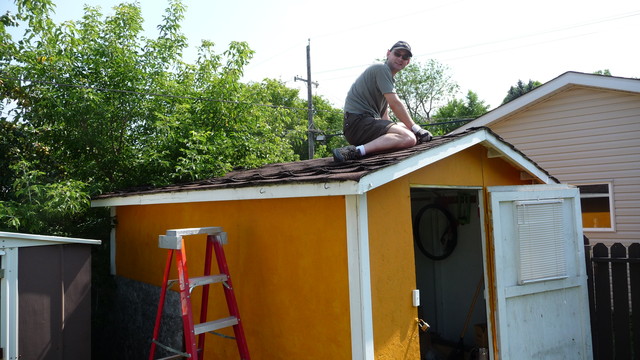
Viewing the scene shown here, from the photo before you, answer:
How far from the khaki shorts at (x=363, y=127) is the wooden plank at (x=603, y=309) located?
3.14 metres

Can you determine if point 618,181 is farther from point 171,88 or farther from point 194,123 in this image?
point 171,88

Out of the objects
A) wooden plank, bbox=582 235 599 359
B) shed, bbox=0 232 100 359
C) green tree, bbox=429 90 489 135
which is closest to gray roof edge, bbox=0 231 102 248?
shed, bbox=0 232 100 359

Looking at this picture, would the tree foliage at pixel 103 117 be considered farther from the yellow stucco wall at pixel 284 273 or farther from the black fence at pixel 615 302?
the black fence at pixel 615 302

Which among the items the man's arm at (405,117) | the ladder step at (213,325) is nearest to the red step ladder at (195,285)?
the ladder step at (213,325)

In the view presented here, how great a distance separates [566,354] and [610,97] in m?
5.68

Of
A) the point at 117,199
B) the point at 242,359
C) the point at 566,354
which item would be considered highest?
the point at 117,199

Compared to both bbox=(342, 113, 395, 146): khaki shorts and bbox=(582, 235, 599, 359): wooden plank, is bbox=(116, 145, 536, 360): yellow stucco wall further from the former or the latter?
bbox=(582, 235, 599, 359): wooden plank

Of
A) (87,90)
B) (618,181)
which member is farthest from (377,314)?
(618,181)

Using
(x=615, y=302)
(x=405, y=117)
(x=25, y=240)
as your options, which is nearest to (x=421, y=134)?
(x=405, y=117)

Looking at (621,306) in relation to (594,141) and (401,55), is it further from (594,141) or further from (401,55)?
(594,141)

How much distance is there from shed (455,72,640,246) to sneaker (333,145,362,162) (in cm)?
467

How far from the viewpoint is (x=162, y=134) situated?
8.14m

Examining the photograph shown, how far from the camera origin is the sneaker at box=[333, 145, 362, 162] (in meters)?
4.92

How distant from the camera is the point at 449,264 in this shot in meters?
7.42
